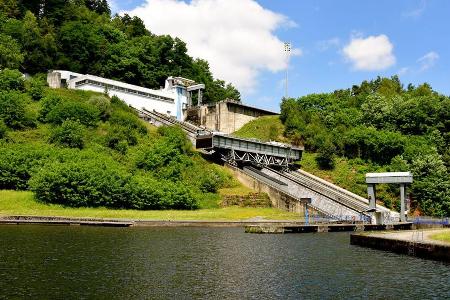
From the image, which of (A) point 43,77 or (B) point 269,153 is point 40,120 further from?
(B) point 269,153

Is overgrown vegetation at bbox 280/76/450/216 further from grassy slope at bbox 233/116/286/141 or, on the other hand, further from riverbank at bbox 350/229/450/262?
riverbank at bbox 350/229/450/262

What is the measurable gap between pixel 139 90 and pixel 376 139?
42.6 m

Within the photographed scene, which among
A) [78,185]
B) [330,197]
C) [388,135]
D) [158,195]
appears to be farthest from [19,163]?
[388,135]

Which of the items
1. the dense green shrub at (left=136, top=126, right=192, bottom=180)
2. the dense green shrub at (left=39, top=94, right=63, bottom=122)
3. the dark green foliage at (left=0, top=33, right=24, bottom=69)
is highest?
the dark green foliage at (left=0, top=33, right=24, bottom=69)

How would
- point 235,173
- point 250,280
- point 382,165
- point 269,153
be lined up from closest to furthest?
point 250,280 → point 235,173 → point 269,153 → point 382,165

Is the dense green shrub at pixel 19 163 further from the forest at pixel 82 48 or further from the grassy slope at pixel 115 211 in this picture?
the forest at pixel 82 48

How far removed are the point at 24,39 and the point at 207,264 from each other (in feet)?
260

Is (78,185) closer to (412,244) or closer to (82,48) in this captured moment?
(412,244)

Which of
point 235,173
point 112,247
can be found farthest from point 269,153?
point 112,247

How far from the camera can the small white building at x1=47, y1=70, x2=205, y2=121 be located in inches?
3388

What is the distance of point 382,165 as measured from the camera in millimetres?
81188

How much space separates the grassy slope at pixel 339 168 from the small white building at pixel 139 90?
14376 mm

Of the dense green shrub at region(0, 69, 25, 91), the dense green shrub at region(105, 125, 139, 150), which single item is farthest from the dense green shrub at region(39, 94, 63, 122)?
the dense green shrub at region(105, 125, 139, 150)

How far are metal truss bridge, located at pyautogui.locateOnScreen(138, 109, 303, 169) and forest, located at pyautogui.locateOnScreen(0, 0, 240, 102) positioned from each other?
2713 cm
